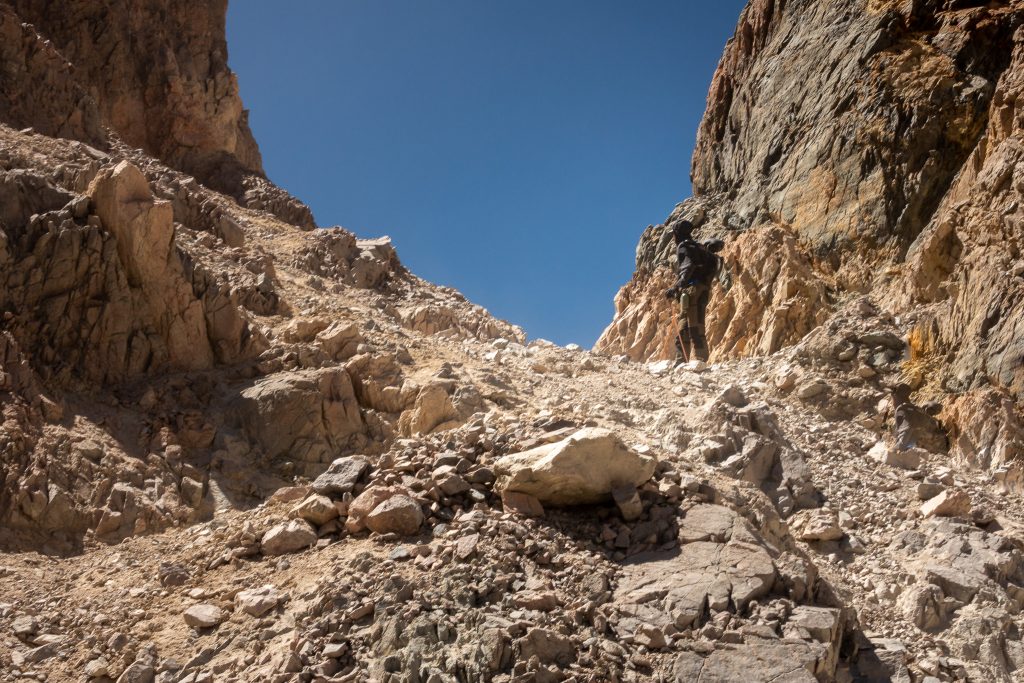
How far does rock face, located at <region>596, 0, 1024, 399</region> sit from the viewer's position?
16922 mm

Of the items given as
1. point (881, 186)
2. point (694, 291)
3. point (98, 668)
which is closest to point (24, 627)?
point (98, 668)

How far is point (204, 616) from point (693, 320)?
69.3 feet

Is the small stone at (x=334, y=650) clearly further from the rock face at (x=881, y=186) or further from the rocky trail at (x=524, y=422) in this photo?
the rock face at (x=881, y=186)

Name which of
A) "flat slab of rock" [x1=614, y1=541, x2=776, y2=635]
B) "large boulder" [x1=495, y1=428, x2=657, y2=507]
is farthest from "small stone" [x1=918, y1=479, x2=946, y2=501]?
"large boulder" [x1=495, y1=428, x2=657, y2=507]

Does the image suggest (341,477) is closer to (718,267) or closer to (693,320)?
(693,320)

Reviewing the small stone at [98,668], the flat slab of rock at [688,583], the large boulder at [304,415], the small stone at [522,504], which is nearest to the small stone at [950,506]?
the flat slab of rock at [688,583]

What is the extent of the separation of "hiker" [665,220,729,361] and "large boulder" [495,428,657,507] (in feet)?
58.6

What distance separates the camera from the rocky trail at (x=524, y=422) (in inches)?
269

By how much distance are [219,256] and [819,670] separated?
51.5 feet

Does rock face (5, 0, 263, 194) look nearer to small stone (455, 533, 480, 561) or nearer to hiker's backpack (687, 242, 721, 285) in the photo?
hiker's backpack (687, 242, 721, 285)

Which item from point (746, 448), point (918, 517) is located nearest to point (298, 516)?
point (746, 448)

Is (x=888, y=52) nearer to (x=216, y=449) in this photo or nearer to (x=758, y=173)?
(x=758, y=173)

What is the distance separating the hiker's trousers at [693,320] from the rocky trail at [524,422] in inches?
44.6

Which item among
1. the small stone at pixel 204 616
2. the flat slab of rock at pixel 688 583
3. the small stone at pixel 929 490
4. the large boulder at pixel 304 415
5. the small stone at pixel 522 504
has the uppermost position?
the large boulder at pixel 304 415
